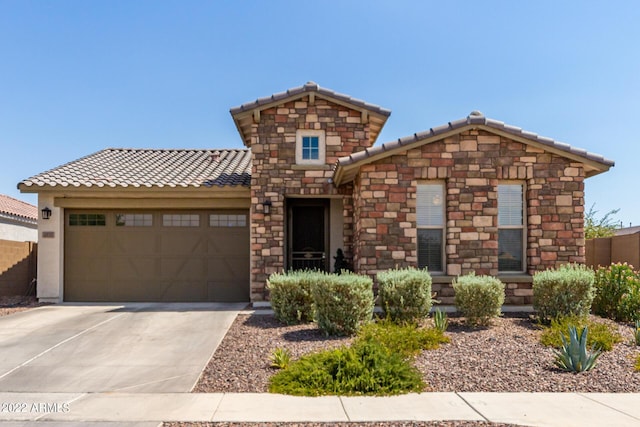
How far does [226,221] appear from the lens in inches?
520

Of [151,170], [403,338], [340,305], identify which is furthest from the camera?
[151,170]

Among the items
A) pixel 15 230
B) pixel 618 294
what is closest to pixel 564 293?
pixel 618 294

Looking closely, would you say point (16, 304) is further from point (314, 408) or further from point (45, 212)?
point (314, 408)

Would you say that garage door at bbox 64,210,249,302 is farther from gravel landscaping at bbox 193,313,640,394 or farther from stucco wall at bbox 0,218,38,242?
stucco wall at bbox 0,218,38,242

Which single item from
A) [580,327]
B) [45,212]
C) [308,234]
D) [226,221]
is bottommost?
[580,327]

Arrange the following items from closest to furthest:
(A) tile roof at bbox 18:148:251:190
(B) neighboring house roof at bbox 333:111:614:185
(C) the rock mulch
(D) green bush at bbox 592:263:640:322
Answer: (D) green bush at bbox 592:263:640:322, (B) neighboring house roof at bbox 333:111:614:185, (C) the rock mulch, (A) tile roof at bbox 18:148:251:190

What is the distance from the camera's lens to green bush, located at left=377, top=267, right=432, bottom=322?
368 inches

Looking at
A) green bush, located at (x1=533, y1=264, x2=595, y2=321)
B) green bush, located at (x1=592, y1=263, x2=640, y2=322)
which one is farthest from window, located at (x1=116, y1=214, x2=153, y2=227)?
green bush, located at (x1=592, y1=263, x2=640, y2=322)

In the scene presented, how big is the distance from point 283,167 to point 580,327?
7.33 metres

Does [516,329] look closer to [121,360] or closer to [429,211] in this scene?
[429,211]

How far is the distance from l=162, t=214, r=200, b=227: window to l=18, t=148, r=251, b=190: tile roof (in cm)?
95

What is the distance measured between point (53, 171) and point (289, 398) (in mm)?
10852

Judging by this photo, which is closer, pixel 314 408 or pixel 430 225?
pixel 314 408

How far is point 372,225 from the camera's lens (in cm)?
1066
